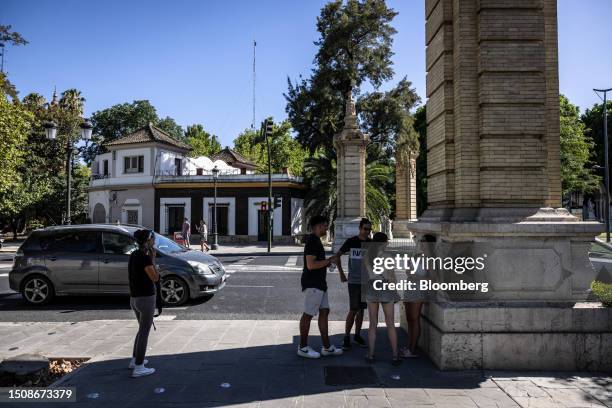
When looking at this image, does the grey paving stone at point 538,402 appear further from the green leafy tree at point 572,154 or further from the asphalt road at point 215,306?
the green leafy tree at point 572,154

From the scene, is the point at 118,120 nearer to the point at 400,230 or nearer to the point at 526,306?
the point at 400,230

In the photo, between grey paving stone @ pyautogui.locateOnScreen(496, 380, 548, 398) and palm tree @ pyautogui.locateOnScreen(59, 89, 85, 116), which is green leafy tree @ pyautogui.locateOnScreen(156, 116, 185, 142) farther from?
grey paving stone @ pyautogui.locateOnScreen(496, 380, 548, 398)

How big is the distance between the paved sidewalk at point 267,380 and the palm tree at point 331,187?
23002 mm

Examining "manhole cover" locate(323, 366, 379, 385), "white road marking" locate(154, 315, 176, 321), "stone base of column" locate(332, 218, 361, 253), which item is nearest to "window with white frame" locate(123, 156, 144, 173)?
"stone base of column" locate(332, 218, 361, 253)

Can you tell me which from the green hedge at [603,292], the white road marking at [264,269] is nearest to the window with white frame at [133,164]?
the white road marking at [264,269]

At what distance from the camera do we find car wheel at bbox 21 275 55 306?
9430mm

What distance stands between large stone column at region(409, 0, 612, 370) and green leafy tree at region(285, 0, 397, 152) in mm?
25671

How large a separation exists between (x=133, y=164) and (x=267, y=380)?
36.3 m

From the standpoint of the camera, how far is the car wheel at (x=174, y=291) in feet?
30.7

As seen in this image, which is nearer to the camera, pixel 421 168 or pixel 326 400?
pixel 326 400

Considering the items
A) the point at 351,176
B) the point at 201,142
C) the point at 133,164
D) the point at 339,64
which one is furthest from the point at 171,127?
the point at 351,176

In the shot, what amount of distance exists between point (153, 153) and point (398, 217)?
21589mm

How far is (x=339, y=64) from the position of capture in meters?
31.9

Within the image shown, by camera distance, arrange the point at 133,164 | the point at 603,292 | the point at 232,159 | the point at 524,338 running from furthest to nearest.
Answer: the point at 232,159 → the point at 133,164 → the point at 603,292 → the point at 524,338
